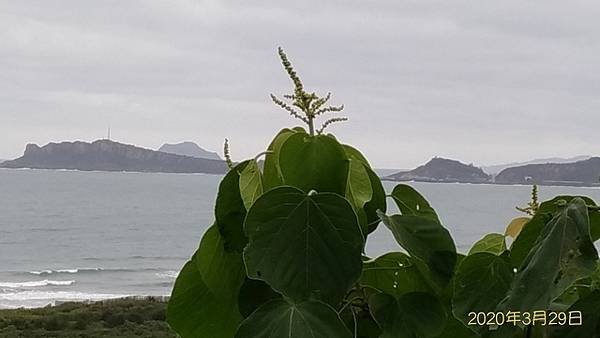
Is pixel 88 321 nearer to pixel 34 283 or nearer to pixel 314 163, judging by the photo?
pixel 34 283

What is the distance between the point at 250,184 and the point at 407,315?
112mm

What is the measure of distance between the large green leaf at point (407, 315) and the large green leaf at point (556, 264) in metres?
0.08

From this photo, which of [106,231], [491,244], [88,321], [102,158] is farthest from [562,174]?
[102,158]

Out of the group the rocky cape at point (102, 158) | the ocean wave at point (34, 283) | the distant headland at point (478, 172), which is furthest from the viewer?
the rocky cape at point (102, 158)

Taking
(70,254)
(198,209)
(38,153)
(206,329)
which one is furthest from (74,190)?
(206,329)

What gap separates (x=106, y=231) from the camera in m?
34.0

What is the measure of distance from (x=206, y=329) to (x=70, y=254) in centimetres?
2822

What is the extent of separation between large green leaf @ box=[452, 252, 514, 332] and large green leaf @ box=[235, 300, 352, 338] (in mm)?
73

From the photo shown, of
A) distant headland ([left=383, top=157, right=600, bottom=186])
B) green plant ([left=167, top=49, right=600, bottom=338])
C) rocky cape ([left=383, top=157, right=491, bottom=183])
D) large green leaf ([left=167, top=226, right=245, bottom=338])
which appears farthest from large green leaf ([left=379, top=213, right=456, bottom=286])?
rocky cape ([left=383, top=157, right=491, bottom=183])

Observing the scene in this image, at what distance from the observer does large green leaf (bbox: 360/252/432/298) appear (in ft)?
1.56

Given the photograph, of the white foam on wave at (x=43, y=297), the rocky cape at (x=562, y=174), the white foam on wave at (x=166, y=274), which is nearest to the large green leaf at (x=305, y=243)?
the rocky cape at (x=562, y=174)

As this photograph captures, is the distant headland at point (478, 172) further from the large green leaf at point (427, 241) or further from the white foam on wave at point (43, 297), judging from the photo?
the white foam on wave at point (43, 297)

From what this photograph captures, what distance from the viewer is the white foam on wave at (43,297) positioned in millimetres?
17297

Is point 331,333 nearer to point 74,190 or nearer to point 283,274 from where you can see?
point 283,274
